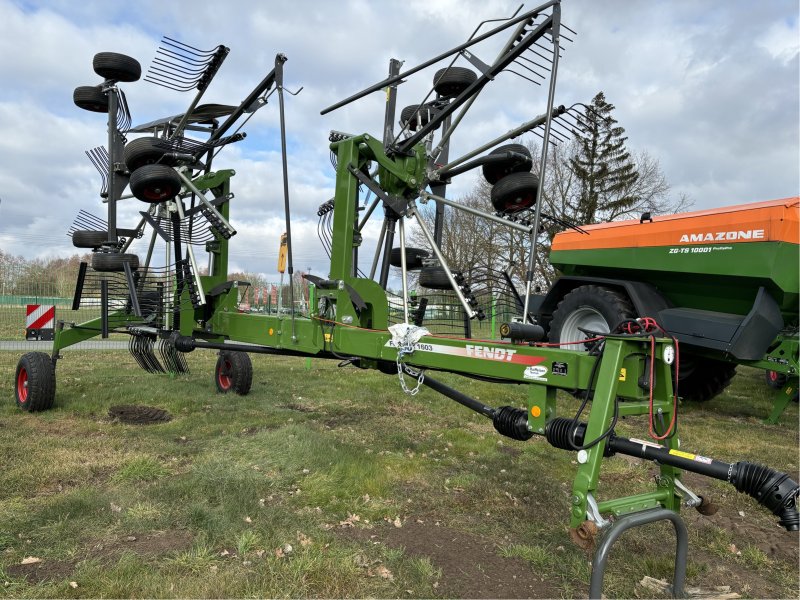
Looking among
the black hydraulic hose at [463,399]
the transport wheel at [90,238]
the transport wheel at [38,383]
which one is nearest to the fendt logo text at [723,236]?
the black hydraulic hose at [463,399]

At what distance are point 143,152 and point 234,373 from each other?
345 centimetres

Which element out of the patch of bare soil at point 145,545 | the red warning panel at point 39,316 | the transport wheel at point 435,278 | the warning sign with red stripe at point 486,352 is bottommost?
the patch of bare soil at point 145,545

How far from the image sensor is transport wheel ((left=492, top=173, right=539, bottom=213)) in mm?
4340

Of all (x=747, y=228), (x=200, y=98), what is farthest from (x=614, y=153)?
(x=200, y=98)

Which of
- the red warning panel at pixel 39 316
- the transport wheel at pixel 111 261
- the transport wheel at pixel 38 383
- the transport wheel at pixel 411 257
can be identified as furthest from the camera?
the red warning panel at pixel 39 316

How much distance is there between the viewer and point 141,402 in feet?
24.0

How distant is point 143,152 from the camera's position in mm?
5566

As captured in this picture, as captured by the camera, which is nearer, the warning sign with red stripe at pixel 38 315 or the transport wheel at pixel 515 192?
the transport wheel at pixel 515 192

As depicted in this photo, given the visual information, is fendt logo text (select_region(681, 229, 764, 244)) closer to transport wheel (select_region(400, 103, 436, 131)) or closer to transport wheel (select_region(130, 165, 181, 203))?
transport wheel (select_region(400, 103, 436, 131))

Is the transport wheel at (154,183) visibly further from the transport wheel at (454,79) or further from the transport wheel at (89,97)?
the transport wheel at (454,79)

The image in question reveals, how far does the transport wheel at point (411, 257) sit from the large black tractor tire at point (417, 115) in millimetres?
1019

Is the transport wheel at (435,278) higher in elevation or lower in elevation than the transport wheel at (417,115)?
lower

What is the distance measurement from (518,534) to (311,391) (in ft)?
17.0

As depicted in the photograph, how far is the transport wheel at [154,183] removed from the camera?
529cm
